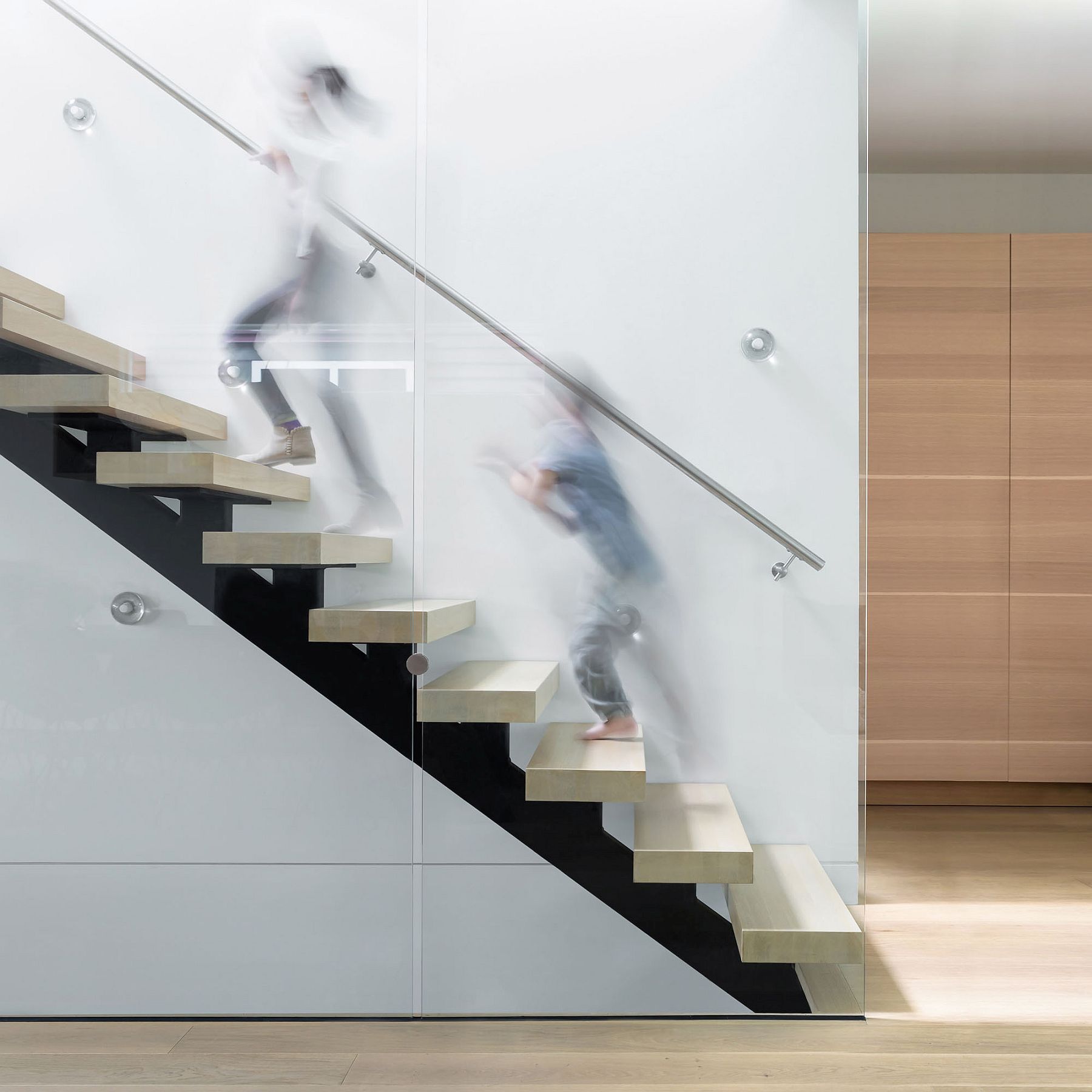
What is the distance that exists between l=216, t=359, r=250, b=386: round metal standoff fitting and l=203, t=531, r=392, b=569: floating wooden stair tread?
0.34 m

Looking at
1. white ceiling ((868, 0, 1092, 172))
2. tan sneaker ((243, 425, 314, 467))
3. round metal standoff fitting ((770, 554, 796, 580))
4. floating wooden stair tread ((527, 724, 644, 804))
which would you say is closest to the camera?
floating wooden stair tread ((527, 724, 644, 804))

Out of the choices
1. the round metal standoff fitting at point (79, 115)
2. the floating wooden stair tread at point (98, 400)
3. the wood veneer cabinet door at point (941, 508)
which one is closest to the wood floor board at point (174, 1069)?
the floating wooden stair tread at point (98, 400)

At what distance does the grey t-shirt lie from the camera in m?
1.99

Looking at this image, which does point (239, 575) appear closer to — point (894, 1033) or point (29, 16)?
point (29, 16)

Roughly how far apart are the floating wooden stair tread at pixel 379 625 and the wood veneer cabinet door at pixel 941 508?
2.10 metres

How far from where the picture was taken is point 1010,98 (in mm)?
3053

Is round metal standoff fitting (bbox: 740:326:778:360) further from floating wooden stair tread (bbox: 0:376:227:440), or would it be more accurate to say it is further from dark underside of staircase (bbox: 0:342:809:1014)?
floating wooden stair tread (bbox: 0:376:227:440)

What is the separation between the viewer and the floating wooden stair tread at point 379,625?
1835 millimetres

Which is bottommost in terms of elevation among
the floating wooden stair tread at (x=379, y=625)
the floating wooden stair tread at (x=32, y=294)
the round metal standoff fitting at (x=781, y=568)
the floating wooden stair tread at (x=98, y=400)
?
the floating wooden stair tread at (x=379, y=625)

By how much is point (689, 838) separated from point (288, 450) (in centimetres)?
121

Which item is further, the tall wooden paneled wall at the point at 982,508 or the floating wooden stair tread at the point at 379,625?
the tall wooden paneled wall at the point at 982,508

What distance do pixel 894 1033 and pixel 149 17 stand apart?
9.11 ft

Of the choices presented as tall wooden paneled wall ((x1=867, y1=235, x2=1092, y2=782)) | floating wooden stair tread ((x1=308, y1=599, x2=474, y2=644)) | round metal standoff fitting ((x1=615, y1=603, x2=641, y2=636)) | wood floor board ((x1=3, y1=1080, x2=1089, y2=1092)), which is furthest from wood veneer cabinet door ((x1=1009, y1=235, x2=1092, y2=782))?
floating wooden stair tread ((x1=308, y1=599, x2=474, y2=644))

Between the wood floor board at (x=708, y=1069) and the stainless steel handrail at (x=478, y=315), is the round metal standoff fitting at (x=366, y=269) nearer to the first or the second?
the stainless steel handrail at (x=478, y=315)
